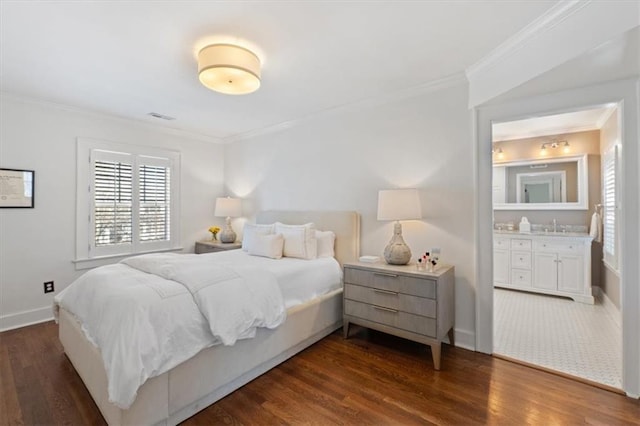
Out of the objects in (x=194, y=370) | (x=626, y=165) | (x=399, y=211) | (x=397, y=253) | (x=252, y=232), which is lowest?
(x=194, y=370)

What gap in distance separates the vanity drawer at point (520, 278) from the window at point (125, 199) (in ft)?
17.5

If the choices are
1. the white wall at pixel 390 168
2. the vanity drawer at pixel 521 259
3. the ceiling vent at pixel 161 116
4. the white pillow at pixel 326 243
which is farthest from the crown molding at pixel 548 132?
the ceiling vent at pixel 161 116

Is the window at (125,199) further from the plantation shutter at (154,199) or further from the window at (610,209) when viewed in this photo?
the window at (610,209)

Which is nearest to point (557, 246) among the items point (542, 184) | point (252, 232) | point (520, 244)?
point (520, 244)

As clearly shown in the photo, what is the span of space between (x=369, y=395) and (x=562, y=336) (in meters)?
2.27

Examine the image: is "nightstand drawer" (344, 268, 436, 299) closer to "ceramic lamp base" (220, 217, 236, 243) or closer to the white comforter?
the white comforter

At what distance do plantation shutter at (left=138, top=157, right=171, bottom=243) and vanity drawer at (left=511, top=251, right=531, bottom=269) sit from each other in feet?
17.7

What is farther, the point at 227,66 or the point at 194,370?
the point at 227,66

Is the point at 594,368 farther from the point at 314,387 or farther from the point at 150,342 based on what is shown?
the point at 150,342

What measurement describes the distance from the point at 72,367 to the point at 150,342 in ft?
4.79

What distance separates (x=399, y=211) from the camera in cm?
280

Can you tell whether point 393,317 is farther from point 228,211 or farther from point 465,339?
point 228,211

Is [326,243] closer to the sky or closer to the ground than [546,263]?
closer to the sky

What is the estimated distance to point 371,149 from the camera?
342 centimetres
